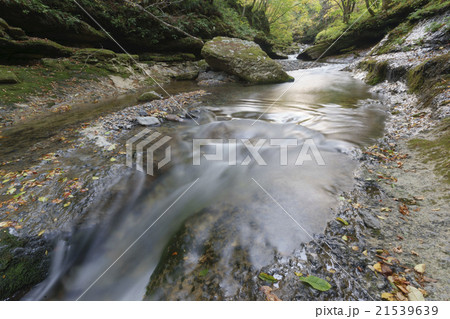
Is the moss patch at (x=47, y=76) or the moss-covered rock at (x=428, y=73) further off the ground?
the moss-covered rock at (x=428, y=73)

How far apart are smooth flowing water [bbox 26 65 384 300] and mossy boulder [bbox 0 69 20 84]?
6.48m

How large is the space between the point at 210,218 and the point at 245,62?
34.8ft

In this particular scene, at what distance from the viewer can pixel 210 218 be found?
8.76ft

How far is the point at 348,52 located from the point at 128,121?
1907 centimetres

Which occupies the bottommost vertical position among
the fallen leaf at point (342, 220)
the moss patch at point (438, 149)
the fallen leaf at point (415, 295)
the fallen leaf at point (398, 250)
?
the fallen leaf at point (342, 220)

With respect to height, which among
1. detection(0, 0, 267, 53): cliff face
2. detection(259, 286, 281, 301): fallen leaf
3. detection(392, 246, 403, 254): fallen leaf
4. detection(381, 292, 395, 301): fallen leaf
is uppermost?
detection(0, 0, 267, 53): cliff face

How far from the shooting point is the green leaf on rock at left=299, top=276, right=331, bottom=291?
1.70 metres

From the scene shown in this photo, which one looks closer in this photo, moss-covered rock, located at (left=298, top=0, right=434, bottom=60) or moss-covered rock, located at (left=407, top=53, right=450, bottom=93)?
moss-covered rock, located at (left=407, top=53, right=450, bottom=93)

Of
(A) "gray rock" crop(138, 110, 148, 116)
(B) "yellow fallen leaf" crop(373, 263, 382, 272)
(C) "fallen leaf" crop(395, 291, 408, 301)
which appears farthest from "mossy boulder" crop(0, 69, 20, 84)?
(C) "fallen leaf" crop(395, 291, 408, 301)

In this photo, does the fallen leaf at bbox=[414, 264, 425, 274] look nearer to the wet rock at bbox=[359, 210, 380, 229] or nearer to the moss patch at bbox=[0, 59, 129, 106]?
the wet rock at bbox=[359, 210, 380, 229]

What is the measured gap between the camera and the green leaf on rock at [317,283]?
1.70 m

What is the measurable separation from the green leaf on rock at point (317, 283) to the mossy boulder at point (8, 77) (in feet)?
32.6

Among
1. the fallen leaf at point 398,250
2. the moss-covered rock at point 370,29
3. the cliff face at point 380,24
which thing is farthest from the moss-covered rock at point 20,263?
the moss-covered rock at point 370,29

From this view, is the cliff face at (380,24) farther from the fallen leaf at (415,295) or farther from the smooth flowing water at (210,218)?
the fallen leaf at (415,295)
